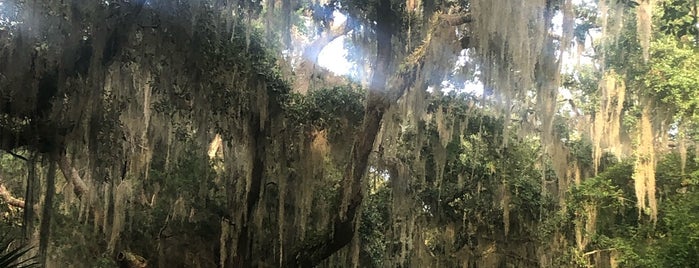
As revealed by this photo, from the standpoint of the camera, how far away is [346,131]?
351 inches

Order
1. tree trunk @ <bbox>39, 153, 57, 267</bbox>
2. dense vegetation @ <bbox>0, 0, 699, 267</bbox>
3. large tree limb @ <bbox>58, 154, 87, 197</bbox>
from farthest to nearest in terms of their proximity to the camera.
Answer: large tree limb @ <bbox>58, 154, 87, 197</bbox>
tree trunk @ <bbox>39, 153, 57, 267</bbox>
dense vegetation @ <bbox>0, 0, 699, 267</bbox>

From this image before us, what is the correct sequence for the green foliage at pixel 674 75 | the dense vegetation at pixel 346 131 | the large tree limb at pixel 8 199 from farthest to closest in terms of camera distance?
the large tree limb at pixel 8 199, the green foliage at pixel 674 75, the dense vegetation at pixel 346 131

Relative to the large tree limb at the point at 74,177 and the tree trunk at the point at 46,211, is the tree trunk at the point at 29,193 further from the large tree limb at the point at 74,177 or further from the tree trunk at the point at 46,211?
the large tree limb at the point at 74,177

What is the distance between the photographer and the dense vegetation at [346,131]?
6.42 metres

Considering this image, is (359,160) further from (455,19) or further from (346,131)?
(455,19)

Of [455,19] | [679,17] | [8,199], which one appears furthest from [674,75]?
[8,199]

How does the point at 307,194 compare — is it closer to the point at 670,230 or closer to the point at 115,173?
the point at 115,173

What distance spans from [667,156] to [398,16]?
3873 mm

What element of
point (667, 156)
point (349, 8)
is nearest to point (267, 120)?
point (349, 8)

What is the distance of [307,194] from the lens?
8.83 metres

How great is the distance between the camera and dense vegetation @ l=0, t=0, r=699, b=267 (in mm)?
6418

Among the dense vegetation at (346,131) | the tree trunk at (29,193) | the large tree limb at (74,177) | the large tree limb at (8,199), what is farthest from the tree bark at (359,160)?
the large tree limb at (8,199)

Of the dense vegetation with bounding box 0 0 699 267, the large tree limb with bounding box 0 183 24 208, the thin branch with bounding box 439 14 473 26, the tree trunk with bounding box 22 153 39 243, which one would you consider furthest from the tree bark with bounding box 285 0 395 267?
the large tree limb with bounding box 0 183 24 208

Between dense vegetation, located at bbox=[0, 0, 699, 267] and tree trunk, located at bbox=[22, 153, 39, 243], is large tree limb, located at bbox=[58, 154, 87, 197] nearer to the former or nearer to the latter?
dense vegetation, located at bbox=[0, 0, 699, 267]
